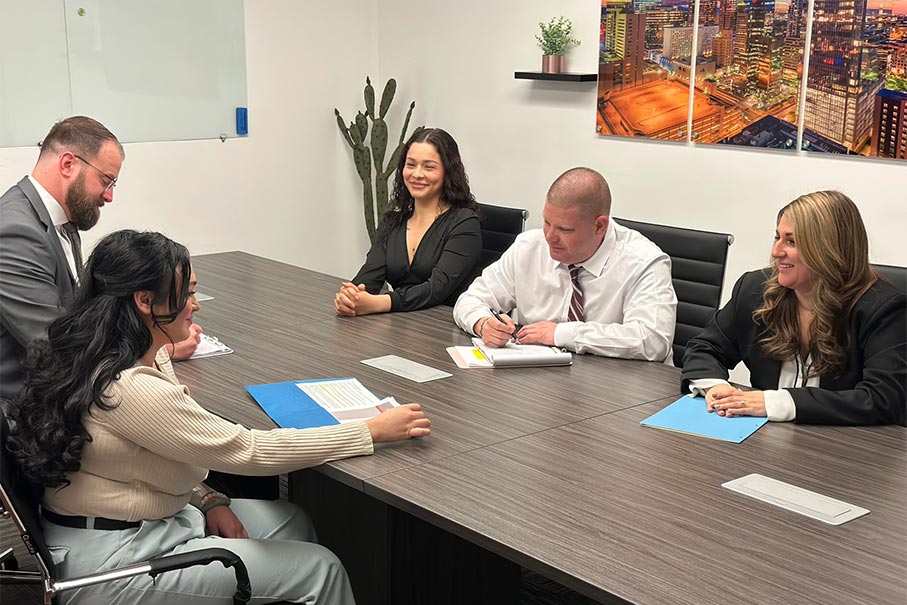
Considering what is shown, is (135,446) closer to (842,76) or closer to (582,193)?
(582,193)

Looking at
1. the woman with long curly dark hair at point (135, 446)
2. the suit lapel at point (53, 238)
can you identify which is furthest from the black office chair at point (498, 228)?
the woman with long curly dark hair at point (135, 446)

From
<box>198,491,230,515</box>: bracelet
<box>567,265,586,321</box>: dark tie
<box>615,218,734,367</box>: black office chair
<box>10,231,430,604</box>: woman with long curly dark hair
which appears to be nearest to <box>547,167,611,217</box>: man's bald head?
<box>567,265,586,321</box>: dark tie

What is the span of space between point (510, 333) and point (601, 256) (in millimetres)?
442

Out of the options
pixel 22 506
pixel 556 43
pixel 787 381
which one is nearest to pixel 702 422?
pixel 787 381

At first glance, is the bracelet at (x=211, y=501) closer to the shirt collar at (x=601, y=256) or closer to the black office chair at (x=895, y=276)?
the shirt collar at (x=601, y=256)

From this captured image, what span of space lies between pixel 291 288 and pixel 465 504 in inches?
85.2

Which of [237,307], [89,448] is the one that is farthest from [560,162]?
[89,448]

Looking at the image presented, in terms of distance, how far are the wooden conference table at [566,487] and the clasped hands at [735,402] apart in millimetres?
87

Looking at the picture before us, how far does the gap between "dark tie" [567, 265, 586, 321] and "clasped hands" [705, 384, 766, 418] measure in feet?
2.57

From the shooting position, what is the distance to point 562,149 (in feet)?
17.3

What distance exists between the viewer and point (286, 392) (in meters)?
2.53

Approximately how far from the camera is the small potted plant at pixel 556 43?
5078mm

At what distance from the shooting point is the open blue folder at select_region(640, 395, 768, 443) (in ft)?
7.38

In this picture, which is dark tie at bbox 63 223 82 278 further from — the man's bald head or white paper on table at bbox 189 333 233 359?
the man's bald head
